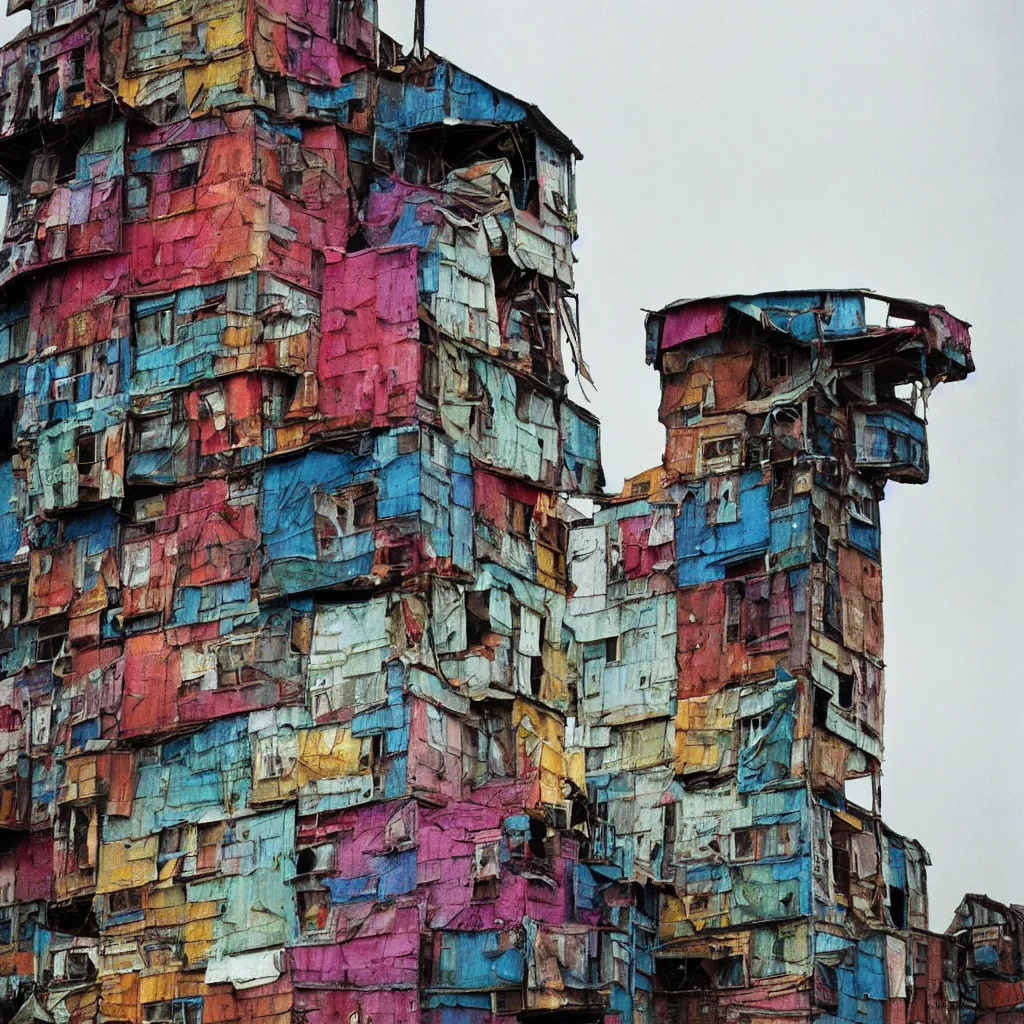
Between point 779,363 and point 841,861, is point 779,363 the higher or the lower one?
the higher one

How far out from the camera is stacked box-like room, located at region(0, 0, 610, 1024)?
206ft

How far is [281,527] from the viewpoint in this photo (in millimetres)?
65062

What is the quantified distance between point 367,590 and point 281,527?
Answer: 2.58 m

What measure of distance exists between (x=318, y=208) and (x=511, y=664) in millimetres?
11818

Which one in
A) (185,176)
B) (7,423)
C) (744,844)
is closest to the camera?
(185,176)

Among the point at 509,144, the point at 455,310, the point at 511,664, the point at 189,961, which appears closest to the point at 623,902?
the point at 511,664

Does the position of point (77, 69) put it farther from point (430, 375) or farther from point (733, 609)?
point (733, 609)

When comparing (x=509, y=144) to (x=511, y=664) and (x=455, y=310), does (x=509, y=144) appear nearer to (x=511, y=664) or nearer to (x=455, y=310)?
(x=455, y=310)

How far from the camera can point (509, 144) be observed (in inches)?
2785

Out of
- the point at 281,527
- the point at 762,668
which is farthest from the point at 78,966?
the point at 762,668

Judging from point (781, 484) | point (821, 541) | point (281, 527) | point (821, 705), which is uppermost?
point (781, 484)

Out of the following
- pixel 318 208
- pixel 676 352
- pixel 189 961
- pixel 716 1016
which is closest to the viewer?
pixel 189 961

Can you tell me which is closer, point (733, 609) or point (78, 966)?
point (78, 966)

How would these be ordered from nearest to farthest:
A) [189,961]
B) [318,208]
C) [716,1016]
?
[189,961] < [318,208] < [716,1016]
